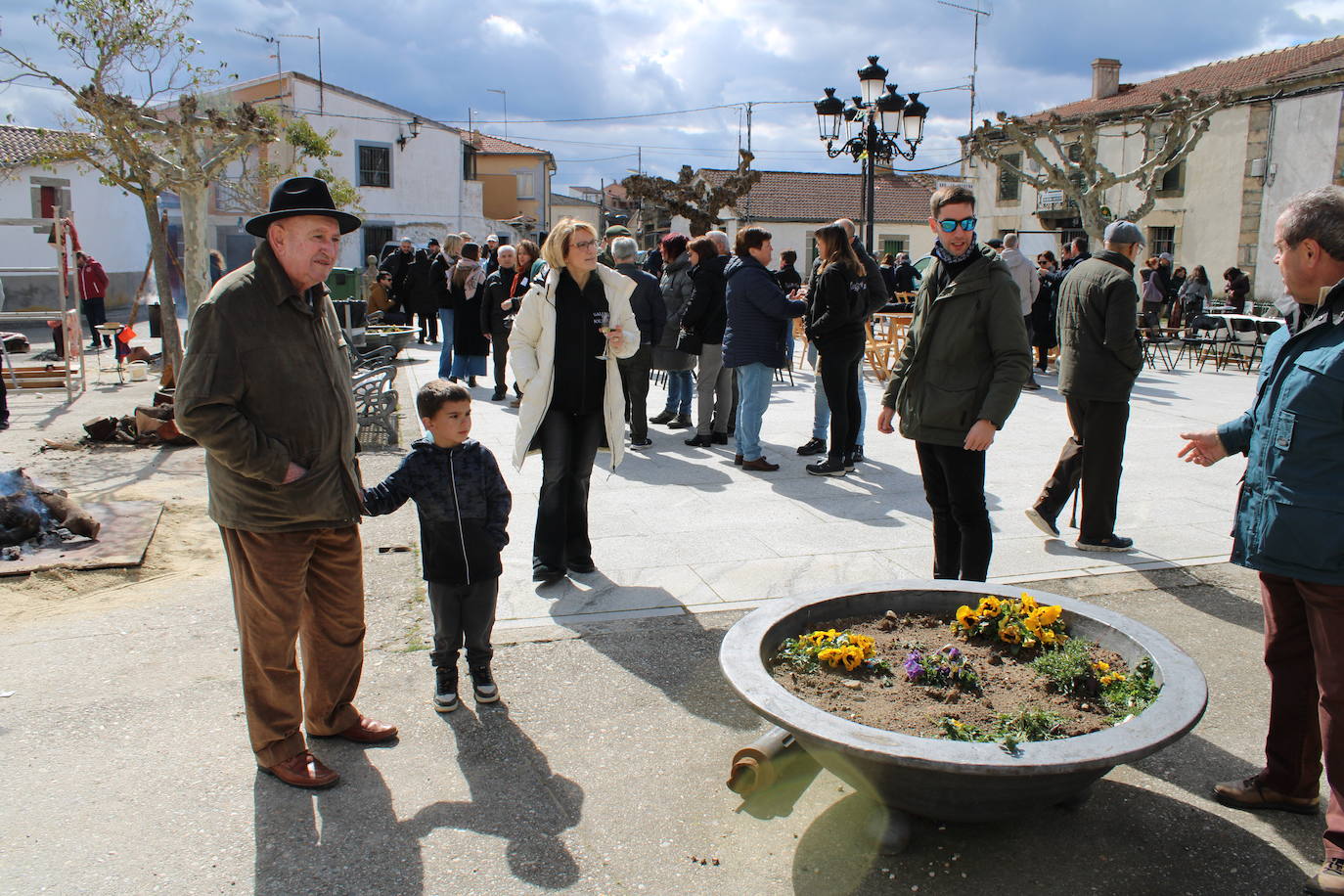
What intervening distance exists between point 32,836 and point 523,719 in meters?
1.54

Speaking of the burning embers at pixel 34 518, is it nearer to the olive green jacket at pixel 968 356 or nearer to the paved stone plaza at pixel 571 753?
the paved stone plaza at pixel 571 753

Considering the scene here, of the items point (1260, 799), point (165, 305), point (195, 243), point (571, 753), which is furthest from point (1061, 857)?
point (165, 305)

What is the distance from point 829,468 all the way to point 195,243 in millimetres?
6745

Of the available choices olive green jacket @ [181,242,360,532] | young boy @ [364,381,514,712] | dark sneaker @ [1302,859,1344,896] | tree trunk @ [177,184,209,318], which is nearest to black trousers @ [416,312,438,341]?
tree trunk @ [177,184,209,318]

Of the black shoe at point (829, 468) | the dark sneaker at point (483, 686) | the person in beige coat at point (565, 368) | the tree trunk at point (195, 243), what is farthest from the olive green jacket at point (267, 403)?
the tree trunk at point (195, 243)

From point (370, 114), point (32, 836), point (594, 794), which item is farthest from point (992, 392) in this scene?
point (370, 114)

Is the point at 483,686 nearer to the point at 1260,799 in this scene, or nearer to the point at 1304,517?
the point at 1260,799

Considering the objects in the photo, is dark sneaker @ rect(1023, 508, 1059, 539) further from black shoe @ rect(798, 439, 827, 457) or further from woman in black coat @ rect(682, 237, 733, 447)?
woman in black coat @ rect(682, 237, 733, 447)

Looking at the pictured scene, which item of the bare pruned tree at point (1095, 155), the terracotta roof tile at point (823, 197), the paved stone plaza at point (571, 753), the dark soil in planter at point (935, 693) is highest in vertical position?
the terracotta roof tile at point (823, 197)

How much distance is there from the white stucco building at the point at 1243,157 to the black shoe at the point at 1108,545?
785 inches

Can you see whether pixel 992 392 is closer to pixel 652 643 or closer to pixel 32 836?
pixel 652 643

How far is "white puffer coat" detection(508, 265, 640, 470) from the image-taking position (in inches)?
196

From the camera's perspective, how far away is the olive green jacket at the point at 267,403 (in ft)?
9.62

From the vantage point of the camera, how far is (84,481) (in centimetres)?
748
